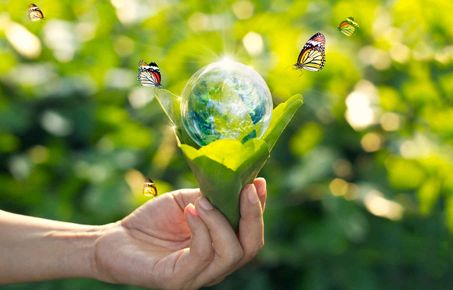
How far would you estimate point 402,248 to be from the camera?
3.85 m

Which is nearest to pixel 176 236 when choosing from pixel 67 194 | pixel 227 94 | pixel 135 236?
pixel 135 236

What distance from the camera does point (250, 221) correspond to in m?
2.40

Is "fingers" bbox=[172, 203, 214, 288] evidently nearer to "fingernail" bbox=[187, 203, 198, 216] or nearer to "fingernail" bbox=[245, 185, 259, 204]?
"fingernail" bbox=[187, 203, 198, 216]

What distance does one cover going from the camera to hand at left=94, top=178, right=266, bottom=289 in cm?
240

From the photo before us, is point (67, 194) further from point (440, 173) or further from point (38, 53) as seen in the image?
point (440, 173)

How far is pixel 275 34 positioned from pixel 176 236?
1.81m

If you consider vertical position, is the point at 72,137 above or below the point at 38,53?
below

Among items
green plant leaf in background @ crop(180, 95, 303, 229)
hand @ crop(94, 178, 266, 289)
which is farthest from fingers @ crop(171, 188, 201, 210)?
green plant leaf in background @ crop(180, 95, 303, 229)

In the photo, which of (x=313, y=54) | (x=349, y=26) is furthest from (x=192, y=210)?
(x=349, y=26)

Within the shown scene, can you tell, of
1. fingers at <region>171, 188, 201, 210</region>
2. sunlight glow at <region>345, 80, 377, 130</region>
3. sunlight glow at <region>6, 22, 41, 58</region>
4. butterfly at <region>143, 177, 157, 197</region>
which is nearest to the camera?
fingers at <region>171, 188, 201, 210</region>

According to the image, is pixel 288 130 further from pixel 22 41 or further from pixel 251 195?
pixel 251 195

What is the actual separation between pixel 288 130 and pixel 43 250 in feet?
5.37

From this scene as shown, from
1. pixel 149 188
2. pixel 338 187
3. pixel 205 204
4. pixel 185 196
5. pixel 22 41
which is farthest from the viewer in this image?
pixel 22 41

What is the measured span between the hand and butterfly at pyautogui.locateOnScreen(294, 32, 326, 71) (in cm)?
36
